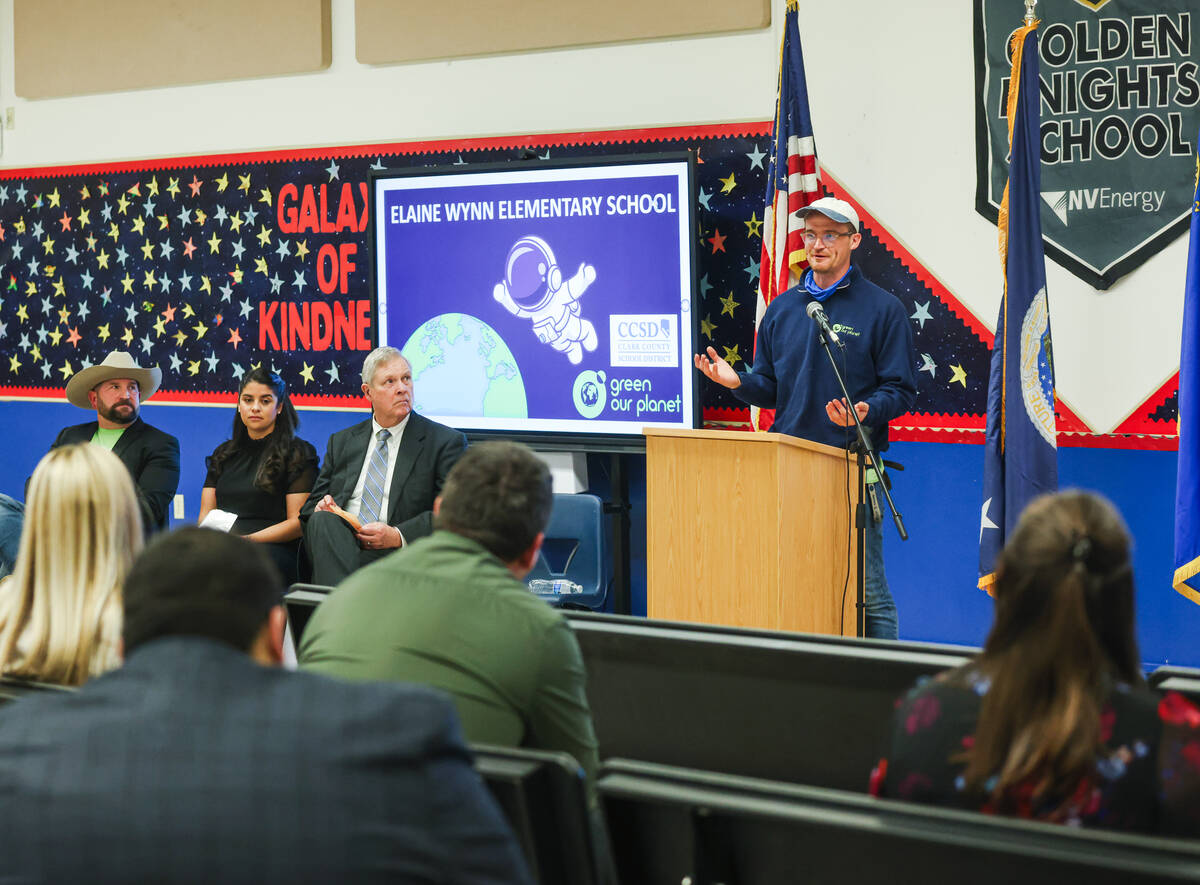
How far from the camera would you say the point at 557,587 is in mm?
5078

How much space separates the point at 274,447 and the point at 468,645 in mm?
3392

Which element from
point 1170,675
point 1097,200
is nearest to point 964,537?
point 1097,200

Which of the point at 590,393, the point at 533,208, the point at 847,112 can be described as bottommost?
the point at 590,393

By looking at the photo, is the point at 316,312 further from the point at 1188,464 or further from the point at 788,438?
the point at 1188,464

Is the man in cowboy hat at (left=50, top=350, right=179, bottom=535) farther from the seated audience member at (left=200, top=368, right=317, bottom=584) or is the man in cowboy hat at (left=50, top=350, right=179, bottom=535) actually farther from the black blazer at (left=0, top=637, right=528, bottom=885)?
the black blazer at (left=0, top=637, right=528, bottom=885)

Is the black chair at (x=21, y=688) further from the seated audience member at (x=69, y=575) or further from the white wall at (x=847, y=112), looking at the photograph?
the white wall at (x=847, y=112)

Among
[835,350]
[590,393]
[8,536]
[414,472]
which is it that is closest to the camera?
[8,536]

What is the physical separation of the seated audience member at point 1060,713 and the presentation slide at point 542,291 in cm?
366

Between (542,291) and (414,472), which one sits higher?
(542,291)

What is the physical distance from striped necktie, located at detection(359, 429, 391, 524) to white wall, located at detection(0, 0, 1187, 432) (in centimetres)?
179

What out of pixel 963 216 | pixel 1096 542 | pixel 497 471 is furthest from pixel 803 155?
pixel 1096 542

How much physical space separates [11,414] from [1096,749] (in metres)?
7.05

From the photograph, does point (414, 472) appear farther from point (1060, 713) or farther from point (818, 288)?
point (1060, 713)

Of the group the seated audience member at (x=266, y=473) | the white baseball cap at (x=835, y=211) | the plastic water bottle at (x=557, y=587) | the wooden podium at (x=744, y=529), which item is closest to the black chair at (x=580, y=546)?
the plastic water bottle at (x=557, y=587)
